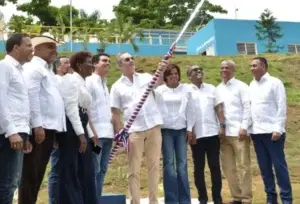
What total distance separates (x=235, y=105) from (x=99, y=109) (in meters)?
1.86

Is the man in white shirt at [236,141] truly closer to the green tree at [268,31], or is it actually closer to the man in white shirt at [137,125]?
the man in white shirt at [137,125]

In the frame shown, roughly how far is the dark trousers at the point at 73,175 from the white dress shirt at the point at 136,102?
1.14 meters

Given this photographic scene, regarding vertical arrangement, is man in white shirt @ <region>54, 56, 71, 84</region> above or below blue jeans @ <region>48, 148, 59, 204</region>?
above

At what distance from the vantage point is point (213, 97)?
23.8 feet

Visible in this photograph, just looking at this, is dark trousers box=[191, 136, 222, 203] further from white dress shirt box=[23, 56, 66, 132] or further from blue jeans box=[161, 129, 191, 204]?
white dress shirt box=[23, 56, 66, 132]

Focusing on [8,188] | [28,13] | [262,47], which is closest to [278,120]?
[8,188]

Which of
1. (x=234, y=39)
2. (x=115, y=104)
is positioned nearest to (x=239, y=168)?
(x=115, y=104)

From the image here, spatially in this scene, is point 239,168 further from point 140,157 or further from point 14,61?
point 14,61

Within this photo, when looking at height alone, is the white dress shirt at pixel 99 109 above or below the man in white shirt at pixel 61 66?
below

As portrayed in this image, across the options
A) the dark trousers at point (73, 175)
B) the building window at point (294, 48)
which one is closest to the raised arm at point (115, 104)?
the dark trousers at point (73, 175)

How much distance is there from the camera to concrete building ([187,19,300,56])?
1156 inches

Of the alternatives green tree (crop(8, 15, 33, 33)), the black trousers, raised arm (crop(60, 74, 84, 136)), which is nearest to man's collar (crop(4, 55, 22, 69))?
raised arm (crop(60, 74, 84, 136))

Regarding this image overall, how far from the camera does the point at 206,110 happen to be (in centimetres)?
716

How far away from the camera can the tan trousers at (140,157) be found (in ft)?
21.4
